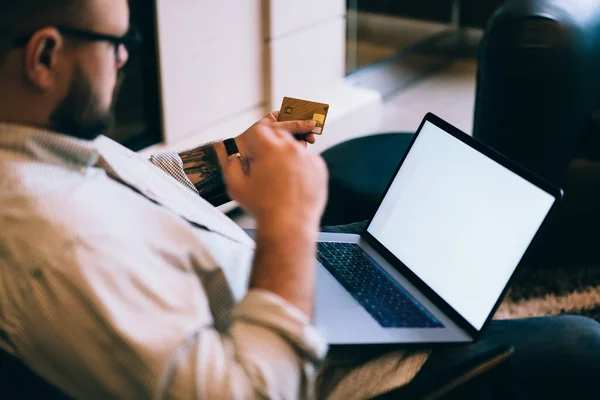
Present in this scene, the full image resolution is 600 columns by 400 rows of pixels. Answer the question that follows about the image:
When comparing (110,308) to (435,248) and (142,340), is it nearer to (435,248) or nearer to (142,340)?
(142,340)

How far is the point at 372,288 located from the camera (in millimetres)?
1142

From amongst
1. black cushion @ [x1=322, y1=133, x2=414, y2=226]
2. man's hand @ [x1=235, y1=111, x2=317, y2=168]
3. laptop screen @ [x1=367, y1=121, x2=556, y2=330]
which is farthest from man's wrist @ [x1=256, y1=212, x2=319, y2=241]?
black cushion @ [x1=322, y1=133, x2=414, y2=226]

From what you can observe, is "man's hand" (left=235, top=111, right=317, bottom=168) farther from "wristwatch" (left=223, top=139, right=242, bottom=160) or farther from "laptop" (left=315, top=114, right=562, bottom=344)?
"laptop" (left=315, top=114, right=562, bottom=344)

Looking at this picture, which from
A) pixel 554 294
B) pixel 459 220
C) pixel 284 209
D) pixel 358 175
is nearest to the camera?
pixel 284 209

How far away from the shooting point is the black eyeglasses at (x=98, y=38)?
2.67ft

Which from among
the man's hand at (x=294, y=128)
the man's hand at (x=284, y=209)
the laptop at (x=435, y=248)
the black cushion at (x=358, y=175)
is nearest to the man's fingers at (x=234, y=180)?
the man's hand at (x=284, y=209)

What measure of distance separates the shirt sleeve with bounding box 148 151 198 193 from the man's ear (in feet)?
1.50

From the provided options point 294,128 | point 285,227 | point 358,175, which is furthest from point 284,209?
point 358,175

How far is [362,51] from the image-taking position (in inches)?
144

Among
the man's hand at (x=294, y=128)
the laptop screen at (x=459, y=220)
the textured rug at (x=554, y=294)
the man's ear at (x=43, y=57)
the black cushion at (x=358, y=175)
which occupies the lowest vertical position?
the textured rug at (x=554, y=294)

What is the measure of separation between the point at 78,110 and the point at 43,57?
7 centimetres

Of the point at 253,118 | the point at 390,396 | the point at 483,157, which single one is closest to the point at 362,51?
the point at 253,118

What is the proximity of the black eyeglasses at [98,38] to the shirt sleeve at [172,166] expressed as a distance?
38 cm

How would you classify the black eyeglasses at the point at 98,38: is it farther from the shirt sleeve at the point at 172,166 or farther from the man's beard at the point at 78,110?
the shirt sleeve at the point at 172,166
